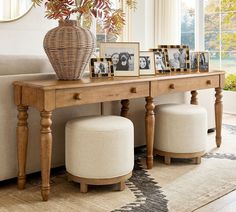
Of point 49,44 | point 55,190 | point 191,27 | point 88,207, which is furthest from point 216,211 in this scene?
point 191,27

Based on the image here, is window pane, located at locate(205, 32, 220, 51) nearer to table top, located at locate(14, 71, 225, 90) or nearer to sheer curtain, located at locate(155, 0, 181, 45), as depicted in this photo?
sheer curtain, located at locate(155, 0, 181, 45)

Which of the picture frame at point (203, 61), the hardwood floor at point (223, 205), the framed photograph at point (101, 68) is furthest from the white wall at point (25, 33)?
the hardwood floor at point (223, 205)

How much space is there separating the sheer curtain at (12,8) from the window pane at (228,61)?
9.28 feet

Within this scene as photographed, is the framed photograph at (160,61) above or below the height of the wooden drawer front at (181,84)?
Answer: above

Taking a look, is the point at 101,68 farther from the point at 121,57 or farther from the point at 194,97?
the point at 194,97

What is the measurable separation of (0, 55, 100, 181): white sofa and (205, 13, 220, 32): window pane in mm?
3376

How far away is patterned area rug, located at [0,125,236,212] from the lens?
224 cm

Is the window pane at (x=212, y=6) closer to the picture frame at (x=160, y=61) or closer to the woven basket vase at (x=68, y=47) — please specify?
the picture frame at (x=160, y=61)

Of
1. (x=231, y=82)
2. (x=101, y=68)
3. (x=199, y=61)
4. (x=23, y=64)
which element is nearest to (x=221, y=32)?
(x=231, y=82)

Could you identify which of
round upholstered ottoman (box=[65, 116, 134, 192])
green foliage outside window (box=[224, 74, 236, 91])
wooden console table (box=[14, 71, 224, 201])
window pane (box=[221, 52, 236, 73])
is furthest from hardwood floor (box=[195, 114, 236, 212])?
window pane (box=[221, 52, 236, 73])

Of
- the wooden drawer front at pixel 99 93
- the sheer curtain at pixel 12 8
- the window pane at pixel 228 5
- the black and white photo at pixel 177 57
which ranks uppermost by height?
the window pane at pixel 228 5

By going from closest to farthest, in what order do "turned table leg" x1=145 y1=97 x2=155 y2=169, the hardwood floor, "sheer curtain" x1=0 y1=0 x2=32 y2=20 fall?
1. the hardwood floor
2. "turned table leg" x1=145 y1=97 x2=155 y2=169
3. "sheer curtain" x1=0 y1=0 x2=32 y2=20

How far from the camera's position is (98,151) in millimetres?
2385

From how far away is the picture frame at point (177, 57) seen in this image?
3.32 m
